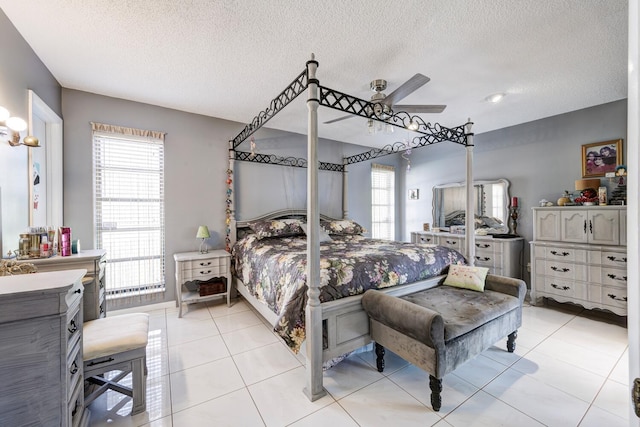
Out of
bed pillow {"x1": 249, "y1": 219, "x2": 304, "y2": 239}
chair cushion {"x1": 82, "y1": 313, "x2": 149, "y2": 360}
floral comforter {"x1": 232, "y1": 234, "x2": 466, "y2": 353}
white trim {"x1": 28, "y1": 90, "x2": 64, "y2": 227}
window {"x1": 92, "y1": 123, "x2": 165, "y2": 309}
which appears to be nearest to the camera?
chair cushion {"x1": 82, "y1": 313, "x2": 149, "y2": 360}

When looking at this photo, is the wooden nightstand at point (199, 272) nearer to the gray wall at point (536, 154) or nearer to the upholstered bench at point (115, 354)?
the upholstered bench at point (115, 354)

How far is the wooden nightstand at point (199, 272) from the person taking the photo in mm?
3193

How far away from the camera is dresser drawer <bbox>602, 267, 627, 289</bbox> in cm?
288

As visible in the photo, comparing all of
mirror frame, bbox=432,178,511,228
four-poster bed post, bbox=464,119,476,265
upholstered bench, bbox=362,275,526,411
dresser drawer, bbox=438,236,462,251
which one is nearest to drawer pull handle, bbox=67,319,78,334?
upholstered bench, bbox=362,275,526,411

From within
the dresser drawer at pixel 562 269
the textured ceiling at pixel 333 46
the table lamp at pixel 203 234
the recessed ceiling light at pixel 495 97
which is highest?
the textured ceiling at pixel 333 46

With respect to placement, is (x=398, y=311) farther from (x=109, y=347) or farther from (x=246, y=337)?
(x=109, y=347)

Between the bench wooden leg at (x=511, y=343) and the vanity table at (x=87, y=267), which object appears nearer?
the vanity table at (x=87, y=267)

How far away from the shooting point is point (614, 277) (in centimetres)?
293

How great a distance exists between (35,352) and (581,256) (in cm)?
486

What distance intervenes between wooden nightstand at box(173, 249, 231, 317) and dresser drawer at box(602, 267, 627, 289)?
448 centimetres

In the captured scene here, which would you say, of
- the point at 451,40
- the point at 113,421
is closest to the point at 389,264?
the point at 451,40

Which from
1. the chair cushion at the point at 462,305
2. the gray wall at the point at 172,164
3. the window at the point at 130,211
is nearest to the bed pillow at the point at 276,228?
the gray wall at the point at 172,164

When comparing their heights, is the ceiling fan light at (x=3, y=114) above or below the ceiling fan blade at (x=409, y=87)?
below

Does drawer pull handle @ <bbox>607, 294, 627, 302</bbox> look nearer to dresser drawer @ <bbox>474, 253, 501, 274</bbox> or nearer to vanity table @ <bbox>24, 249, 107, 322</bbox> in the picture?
dresser drawer @ <bbox>474, 253, 501, 274</bbox>
